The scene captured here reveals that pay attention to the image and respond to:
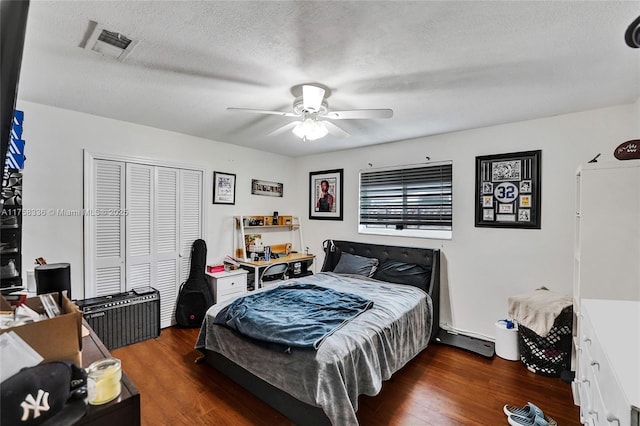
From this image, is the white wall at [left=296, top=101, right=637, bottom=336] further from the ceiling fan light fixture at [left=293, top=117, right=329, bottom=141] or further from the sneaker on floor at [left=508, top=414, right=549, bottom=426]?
the ceiling fan light fixture at [left=293, top=117, right=329, bottom=141]

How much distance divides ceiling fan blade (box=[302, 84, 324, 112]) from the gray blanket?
166cm

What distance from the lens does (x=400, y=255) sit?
3.70 metres

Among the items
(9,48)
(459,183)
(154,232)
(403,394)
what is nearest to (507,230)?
(459,183)

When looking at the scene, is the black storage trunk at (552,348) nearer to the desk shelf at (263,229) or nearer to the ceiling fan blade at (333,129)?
the ceiling fan blade at (333,129)

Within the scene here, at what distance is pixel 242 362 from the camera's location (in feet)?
7.25

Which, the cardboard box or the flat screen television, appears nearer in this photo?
the flat screen television

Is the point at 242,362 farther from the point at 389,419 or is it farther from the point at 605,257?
the point at 605,257

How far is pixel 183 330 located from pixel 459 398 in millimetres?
3016

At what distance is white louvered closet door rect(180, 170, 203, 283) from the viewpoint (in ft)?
12.1

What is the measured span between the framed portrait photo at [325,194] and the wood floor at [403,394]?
238 centimetres

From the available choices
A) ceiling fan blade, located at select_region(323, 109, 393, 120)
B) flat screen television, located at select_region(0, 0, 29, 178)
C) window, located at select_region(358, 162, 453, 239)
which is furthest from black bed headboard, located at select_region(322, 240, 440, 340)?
flat screen television, located at select_region(0, 0, 29, 178)

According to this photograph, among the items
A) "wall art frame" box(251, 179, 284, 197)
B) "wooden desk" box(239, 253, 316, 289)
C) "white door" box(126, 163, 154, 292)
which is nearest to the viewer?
"white door" box(126, 163, 154, 292)

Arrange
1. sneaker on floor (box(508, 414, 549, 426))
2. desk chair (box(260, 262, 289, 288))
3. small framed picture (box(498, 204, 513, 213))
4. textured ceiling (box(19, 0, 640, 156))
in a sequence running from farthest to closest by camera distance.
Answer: desk chair (box(260, 262, 289, 288)) < small framed picture (box(498, 204, 513, 213)) < sneaker on floor (box(508, 414, 549, 426)) < textured ceiling (box(19, 0, 640, 156))

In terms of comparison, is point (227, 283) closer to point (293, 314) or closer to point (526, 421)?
point (293, 314)
